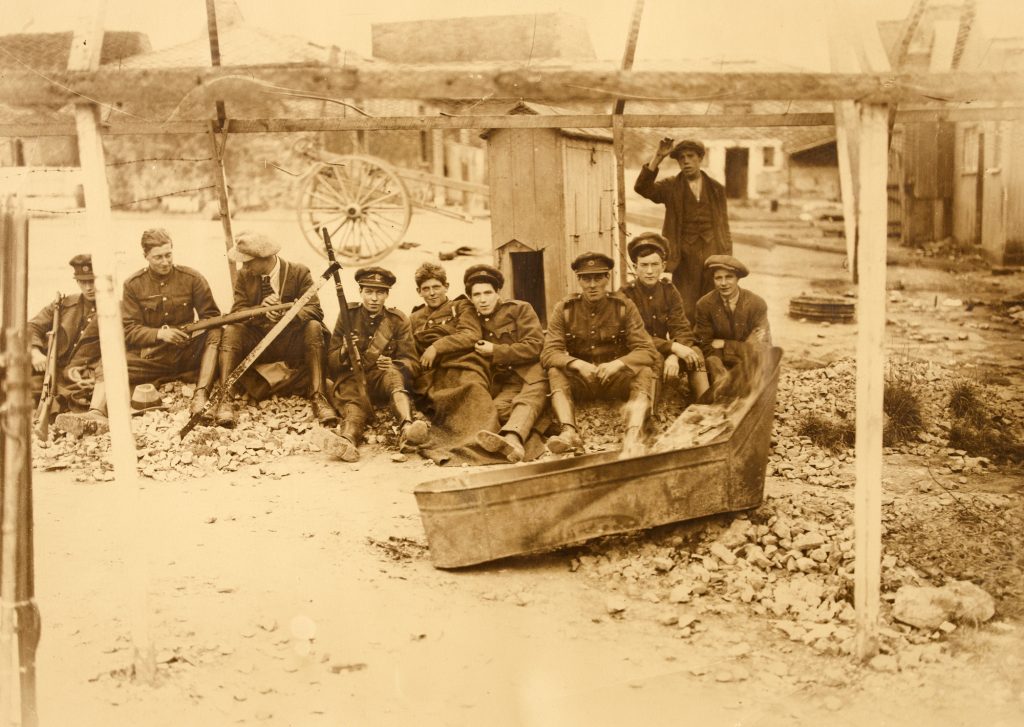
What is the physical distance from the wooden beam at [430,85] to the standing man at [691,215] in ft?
11.4

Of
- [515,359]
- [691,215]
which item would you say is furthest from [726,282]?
[515,359]

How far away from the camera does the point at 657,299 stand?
7.02 metres

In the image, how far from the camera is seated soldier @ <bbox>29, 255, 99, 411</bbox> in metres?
6.77

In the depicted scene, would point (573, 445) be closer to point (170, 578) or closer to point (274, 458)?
point (274, 458)

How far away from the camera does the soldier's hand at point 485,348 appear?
680 cm

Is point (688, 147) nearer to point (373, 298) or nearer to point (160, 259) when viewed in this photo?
point (373, 298)

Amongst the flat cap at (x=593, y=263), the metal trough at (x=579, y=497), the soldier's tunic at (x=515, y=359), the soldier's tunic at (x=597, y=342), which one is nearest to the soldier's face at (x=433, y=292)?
the soldier's tunic at (x=515, y=359)

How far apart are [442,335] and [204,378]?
177 cm

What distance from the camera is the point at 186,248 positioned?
7.58m

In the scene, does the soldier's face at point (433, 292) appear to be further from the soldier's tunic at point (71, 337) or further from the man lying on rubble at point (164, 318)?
the soldier's tunic at point (71, 337)

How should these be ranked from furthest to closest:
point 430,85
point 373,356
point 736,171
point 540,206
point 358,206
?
point 736,171 → point 358,206 → point 540,206 → point 373,356 → point 430,85

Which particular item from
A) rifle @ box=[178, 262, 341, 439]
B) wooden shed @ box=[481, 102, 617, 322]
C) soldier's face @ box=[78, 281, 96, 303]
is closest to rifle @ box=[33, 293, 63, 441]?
soldier's face @ box=[78, 281, 96, 303]

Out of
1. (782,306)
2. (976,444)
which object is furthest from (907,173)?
(976,444)

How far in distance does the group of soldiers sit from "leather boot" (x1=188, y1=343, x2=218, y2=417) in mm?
10
